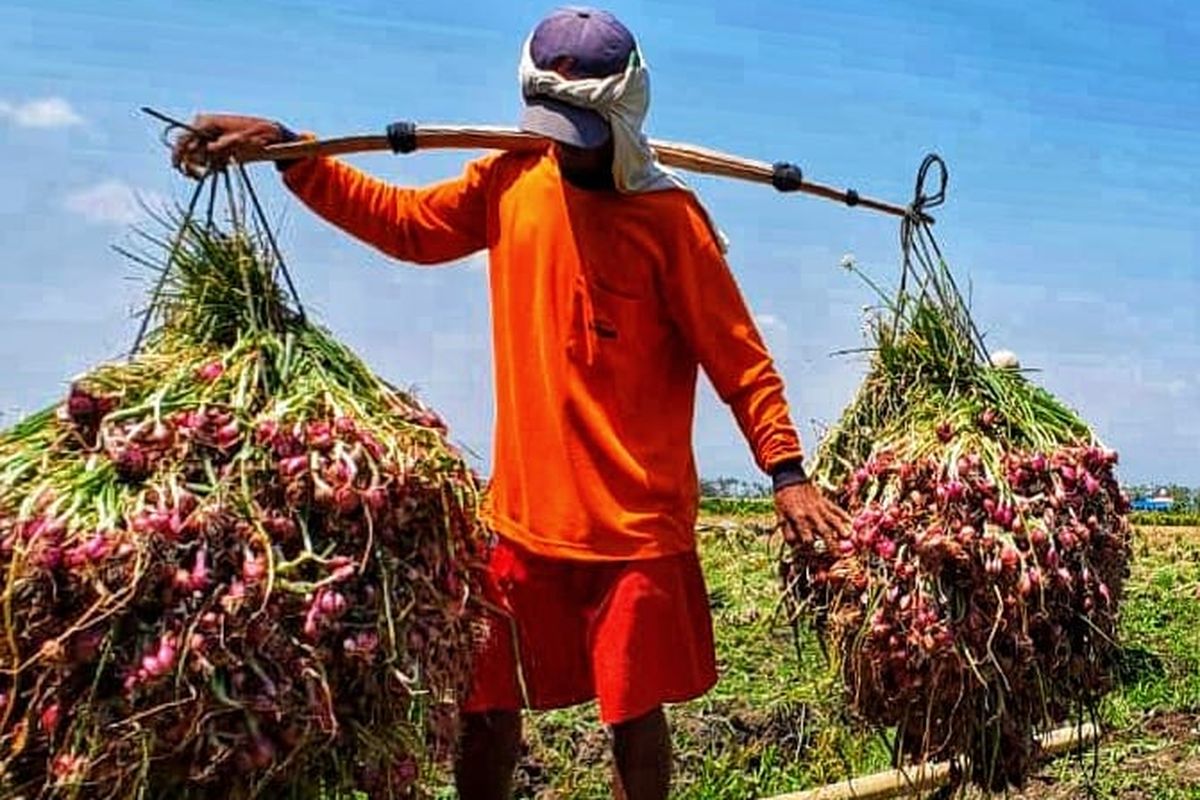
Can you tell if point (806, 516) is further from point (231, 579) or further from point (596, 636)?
point (231, 579)

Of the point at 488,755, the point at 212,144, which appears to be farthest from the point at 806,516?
the point at 212,144

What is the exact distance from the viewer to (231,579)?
2299mm

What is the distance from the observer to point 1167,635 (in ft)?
24.5

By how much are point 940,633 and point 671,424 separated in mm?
629

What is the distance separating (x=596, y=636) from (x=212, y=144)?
3.63ft

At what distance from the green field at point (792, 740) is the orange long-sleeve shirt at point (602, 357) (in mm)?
627

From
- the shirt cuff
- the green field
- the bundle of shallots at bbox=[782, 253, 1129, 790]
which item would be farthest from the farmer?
the green field

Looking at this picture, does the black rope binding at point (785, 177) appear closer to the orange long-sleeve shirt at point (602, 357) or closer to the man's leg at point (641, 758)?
the orange long-sleeve shirt at point (602, 357)

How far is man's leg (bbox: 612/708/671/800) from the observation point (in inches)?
123

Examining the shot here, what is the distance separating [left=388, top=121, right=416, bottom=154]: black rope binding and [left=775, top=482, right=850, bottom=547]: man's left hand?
3.08 feet

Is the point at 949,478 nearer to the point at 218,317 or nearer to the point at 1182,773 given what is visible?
the point at 218,317

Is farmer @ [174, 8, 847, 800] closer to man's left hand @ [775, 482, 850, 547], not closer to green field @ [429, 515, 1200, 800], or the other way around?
man's left hand @ [775, 482, 850, 547]

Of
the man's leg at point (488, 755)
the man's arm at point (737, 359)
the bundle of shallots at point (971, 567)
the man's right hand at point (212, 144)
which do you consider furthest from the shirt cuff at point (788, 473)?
the man's right hand at point (212, 144)

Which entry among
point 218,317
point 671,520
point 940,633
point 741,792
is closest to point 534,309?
point 671,520
